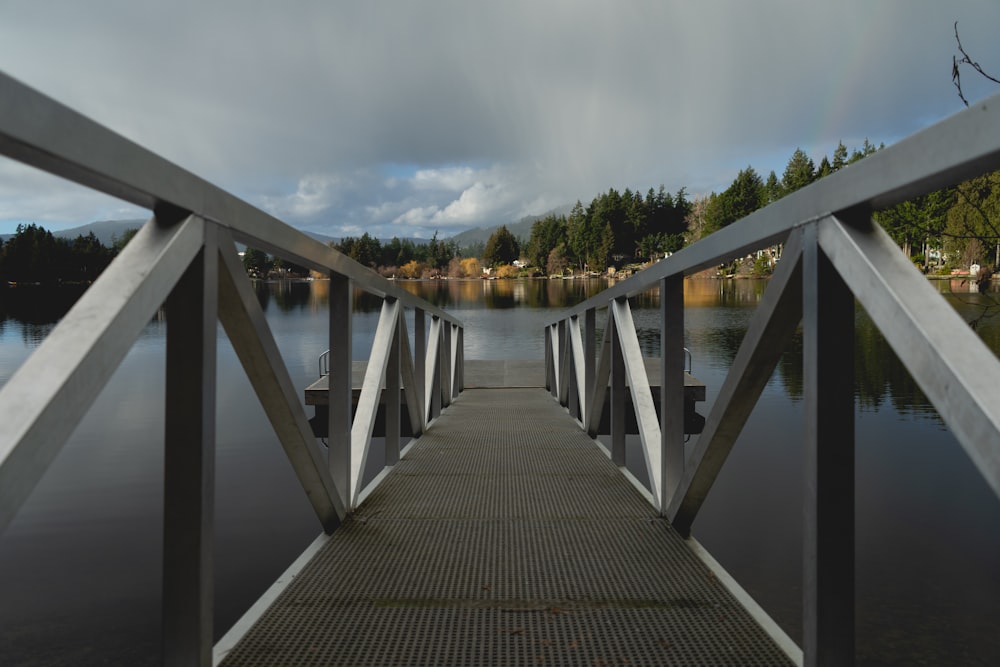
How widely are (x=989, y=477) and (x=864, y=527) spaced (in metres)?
5.92

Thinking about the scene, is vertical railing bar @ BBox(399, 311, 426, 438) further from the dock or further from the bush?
the bush

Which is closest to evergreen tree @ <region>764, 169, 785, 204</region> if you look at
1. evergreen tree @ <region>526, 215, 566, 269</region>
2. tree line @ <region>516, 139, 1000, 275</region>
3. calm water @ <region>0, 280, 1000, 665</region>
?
tree line @ <region>516, 139, 1000, 275</region>

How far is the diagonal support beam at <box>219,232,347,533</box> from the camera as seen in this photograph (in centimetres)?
145

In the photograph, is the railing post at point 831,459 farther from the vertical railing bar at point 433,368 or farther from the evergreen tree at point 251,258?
the vertical railing bar at point 433,368

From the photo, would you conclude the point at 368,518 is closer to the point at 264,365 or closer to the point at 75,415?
the point at 264,365

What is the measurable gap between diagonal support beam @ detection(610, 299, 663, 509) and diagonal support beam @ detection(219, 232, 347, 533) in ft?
4.33

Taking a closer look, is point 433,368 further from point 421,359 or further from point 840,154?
point 840,154

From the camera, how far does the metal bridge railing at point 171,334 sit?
0.87 metres

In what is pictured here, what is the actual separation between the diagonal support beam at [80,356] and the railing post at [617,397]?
8.28 feet

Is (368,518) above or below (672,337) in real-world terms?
below

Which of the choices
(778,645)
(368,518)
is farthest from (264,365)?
(778,645)

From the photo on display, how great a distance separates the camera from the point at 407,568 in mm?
2076

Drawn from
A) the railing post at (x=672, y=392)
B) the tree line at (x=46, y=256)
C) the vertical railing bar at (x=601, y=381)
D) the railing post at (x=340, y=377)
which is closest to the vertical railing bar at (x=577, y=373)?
the vertical railing bar at (x=601, y=381)

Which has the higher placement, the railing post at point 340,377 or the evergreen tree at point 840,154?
the evergreen tree at point 840,154
